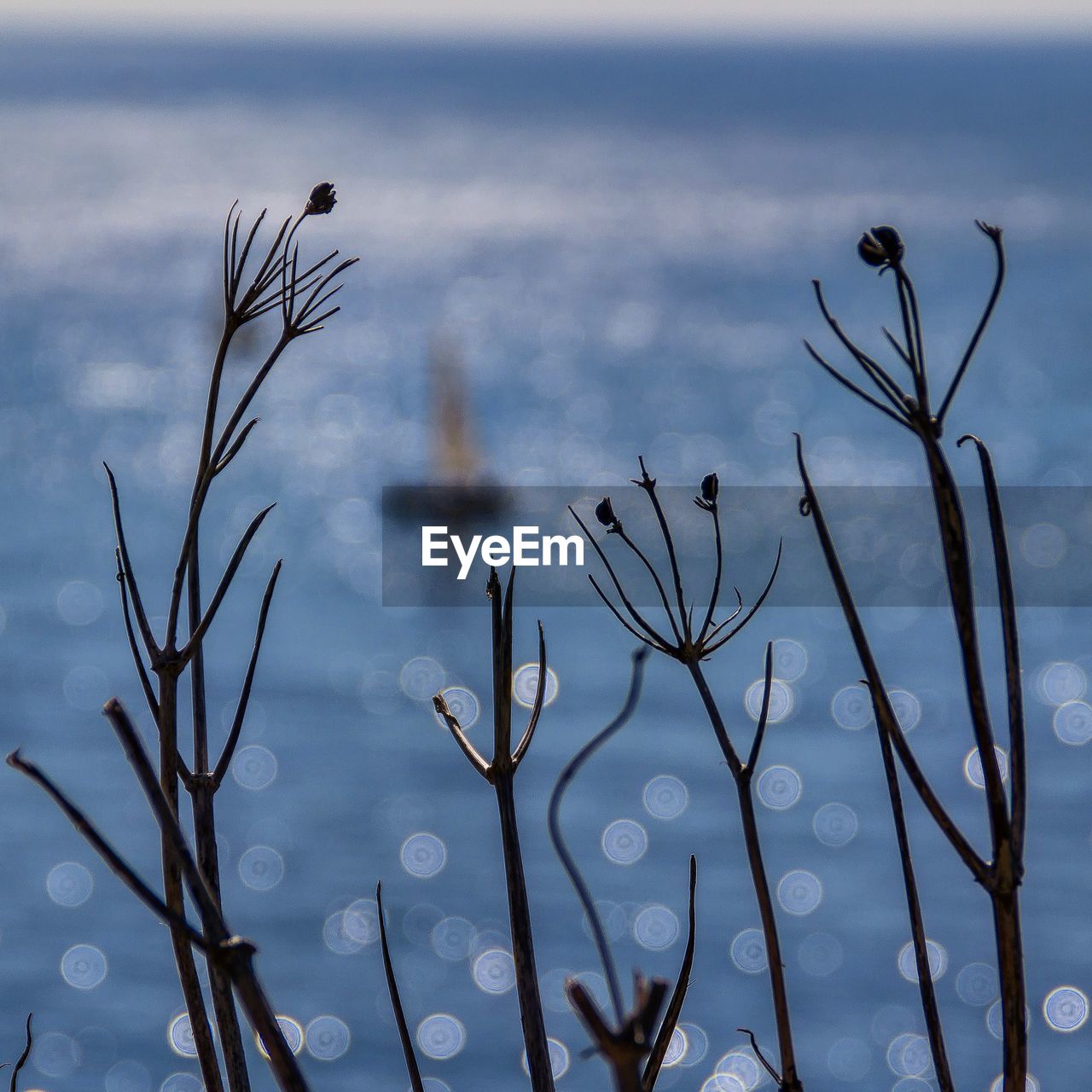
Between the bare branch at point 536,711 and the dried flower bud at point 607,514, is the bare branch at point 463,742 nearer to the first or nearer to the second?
the bare branch at point 536,711

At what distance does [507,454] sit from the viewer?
2655cm

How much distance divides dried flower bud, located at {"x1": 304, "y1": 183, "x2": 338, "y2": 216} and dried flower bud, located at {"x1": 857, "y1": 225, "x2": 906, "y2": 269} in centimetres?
32

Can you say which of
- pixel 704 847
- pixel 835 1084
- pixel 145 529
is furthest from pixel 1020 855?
pixel 145 529

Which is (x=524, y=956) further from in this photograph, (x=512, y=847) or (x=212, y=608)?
(x=212, y=608)

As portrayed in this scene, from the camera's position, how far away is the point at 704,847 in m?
11.6

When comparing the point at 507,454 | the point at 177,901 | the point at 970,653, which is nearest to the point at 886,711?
the point at 970,653

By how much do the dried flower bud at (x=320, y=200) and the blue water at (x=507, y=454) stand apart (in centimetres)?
683

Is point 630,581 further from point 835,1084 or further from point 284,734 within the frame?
point 835,1084

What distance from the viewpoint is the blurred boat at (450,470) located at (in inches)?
629

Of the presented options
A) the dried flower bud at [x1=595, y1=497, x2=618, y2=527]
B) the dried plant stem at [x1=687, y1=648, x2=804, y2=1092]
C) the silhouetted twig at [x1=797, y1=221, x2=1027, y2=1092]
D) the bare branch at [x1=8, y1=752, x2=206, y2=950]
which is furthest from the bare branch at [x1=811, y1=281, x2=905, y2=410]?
the bare branch at [x1=8, y1=752, x2=206, y2=950]

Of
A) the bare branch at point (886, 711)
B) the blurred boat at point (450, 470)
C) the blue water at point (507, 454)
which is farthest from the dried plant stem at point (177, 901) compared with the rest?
the blurred boat at point (450, 470)

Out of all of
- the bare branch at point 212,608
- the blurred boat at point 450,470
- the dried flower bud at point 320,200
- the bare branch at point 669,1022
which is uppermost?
the blurred boat at point 450,470

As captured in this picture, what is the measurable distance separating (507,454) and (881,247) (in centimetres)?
2591

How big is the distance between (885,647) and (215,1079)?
50.1 ft
